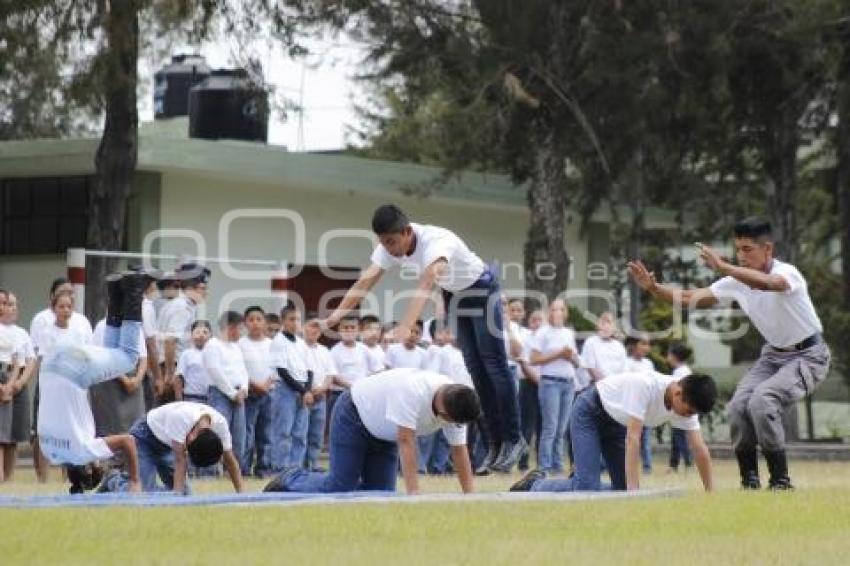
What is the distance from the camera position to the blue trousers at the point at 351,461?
15.7 metres

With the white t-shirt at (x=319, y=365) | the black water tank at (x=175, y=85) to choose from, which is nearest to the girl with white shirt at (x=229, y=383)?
the white t-shirt at (x=319, y=365)

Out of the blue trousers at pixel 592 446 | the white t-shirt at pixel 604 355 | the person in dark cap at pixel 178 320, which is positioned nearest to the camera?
the blue trousers at pixel 592 446

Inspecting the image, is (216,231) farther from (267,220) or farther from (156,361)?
(156,361)

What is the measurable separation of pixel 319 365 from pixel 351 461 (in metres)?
8.48

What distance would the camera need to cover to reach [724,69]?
31672mm

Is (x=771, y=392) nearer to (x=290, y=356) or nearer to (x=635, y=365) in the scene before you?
(x=290, y=356)

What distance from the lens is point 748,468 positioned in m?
16.8

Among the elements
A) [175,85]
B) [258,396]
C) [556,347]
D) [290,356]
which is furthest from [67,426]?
[175,85]

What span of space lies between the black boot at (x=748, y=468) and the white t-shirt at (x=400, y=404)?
2.36 metres

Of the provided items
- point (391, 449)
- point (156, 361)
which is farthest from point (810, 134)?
point (391, 449)

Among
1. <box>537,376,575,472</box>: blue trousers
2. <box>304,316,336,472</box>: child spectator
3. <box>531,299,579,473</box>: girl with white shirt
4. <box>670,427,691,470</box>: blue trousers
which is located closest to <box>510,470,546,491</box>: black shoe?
<box>304,316,336,472</box>: child spectator

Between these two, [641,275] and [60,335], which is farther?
[60,335]

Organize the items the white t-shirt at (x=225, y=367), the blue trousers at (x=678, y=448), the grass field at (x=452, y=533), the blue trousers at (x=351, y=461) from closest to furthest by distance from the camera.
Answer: the grass field at (x=452, y=533)
the blue trousers at (x=351, y=461)
the white t-shirt at (x=225, y=367)
the blue trousers at (x=678, y=448)

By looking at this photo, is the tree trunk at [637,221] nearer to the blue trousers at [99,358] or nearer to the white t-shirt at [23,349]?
the white t-shirt at [23,349]
